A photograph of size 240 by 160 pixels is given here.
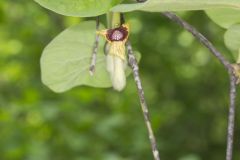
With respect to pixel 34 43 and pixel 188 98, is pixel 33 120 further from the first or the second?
pixel 188 98

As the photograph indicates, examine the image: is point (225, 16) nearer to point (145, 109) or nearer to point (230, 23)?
point (230, 23)

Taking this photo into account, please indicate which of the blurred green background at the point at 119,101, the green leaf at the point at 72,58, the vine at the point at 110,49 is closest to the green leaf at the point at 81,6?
Answer: the vine at the point at 110,49

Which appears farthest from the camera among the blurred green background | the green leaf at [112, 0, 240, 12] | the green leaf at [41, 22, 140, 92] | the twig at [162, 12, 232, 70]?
the blurred green background

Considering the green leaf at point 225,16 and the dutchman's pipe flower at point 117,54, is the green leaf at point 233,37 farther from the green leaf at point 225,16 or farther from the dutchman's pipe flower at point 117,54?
the dutchman's pipe flower at point 117,54

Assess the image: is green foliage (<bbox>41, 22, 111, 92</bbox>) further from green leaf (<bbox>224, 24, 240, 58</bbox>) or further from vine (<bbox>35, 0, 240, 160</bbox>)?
green leaf (<bbox>224, 24, 240, 58</bbox>)

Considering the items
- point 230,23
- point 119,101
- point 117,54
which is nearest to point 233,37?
point 230,23

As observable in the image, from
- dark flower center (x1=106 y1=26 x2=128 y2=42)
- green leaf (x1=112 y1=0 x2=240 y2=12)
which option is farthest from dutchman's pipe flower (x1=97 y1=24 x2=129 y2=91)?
green leaf (x1=112 y1=0 x2=240 y2=12)
